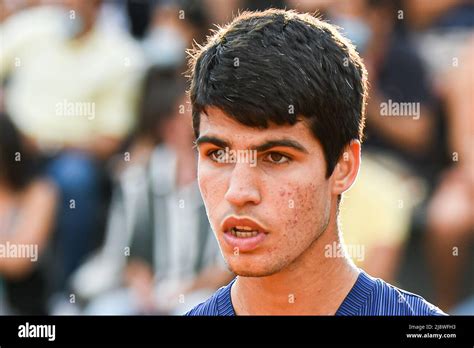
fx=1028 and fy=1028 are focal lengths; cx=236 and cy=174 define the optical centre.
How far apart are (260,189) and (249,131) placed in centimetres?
22

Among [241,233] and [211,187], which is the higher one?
[211,187]

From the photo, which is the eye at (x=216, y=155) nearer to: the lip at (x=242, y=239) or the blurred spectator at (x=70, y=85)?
the lip at (x=242, y=239)

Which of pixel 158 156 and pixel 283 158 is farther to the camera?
pixel 158 156

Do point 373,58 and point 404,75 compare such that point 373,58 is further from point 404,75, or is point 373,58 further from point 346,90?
point 346,90

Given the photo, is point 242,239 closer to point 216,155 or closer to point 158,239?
point 216,155

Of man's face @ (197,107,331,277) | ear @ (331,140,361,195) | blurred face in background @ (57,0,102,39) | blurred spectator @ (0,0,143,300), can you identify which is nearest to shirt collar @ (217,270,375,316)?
man's face @ (197,107,331,277)

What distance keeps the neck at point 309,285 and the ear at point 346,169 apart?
0.21m

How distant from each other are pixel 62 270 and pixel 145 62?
1496 millimetres

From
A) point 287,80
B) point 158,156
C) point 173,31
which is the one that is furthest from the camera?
point 173,31

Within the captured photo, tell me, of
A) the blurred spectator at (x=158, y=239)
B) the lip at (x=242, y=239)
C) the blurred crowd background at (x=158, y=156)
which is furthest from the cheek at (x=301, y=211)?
the blurred spectator at (x=158, y=239)

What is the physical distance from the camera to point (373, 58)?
6625 mm

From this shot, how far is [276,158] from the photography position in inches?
154
